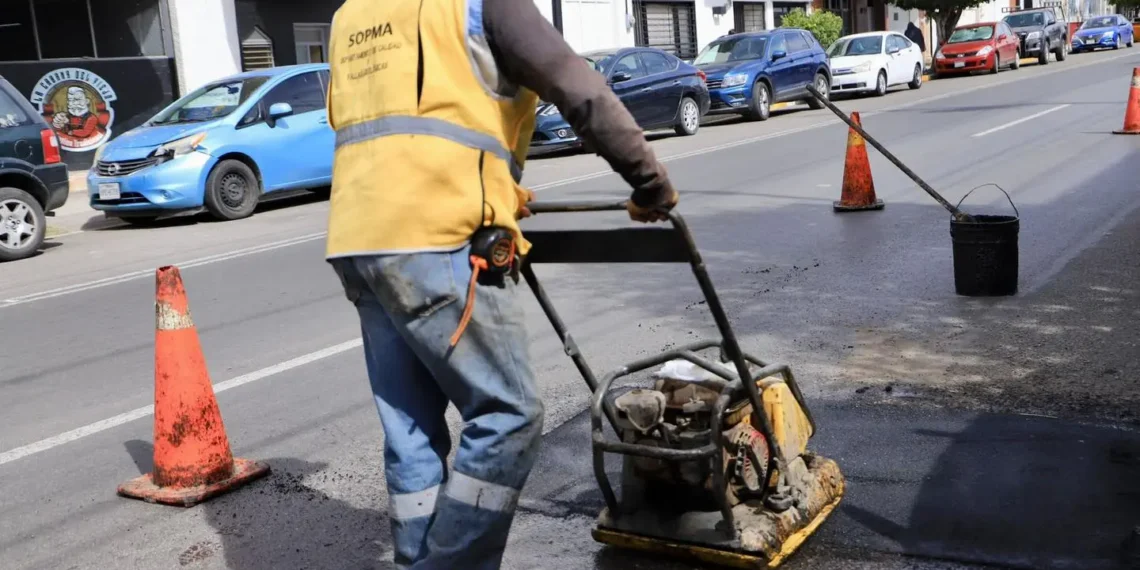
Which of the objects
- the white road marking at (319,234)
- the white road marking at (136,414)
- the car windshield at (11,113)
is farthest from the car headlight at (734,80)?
the white road marking at (136,414)

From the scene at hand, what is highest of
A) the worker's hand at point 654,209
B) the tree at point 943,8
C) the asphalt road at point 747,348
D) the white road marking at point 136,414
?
the tree at point 943,8

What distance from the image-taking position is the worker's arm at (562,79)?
2740 mm

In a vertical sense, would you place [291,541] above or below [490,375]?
below

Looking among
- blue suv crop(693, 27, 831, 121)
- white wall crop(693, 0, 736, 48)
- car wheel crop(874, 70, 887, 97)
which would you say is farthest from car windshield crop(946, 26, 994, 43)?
blue suv crop(693, 27, 831, 121)

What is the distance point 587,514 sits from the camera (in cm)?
427

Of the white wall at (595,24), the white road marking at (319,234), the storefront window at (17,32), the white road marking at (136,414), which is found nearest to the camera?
the white road marking at (136,414)

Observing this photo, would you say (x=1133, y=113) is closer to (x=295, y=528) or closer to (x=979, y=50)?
(x=295, y=528)

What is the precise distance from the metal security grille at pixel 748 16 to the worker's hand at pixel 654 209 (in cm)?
3533

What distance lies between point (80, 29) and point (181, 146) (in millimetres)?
7919

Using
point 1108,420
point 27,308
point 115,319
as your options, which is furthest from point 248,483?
point 27,308

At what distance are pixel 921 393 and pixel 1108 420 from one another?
81 centimetres

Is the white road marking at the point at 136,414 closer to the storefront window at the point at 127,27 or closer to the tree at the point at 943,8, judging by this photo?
the storefront window at the point at 127,27

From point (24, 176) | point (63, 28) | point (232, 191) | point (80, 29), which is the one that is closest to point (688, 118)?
point (232, 191)

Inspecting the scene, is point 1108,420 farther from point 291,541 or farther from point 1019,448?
point 291,541
